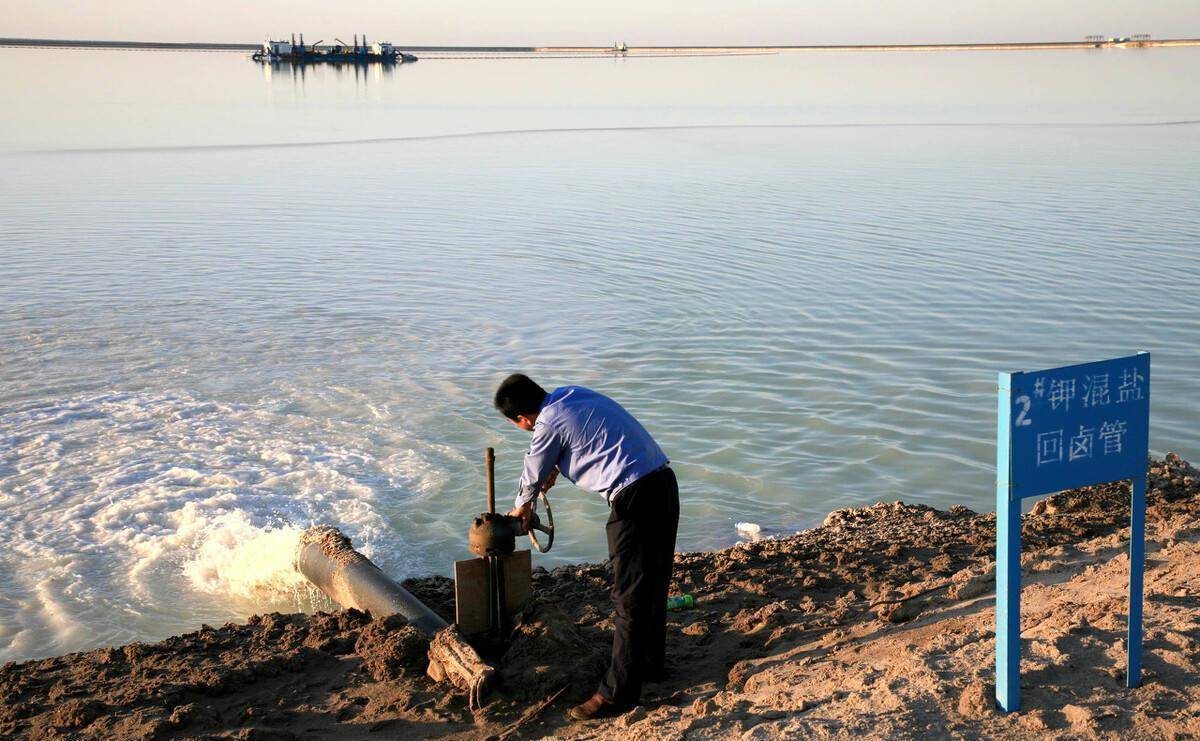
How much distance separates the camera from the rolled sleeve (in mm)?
5668

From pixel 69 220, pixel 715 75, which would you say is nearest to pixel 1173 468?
pixel 69 220

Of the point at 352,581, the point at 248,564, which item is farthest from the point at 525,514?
the point at 248,564

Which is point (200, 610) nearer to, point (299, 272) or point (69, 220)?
point (299, 272)

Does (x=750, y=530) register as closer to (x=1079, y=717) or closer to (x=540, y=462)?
(x=540, y=462)

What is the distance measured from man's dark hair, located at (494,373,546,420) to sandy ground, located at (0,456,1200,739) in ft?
3.96

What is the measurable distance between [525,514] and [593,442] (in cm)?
58

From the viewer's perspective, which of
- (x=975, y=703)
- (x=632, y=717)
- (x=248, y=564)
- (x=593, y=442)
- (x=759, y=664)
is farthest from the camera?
(x=248, y=564)

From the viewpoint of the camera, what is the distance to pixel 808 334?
46.7 ft

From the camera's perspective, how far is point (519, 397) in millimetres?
5664

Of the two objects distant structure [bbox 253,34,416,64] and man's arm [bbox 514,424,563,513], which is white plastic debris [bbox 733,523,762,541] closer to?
man's arm [bbox 514,424,563,513]

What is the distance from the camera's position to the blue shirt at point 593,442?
18.5ft

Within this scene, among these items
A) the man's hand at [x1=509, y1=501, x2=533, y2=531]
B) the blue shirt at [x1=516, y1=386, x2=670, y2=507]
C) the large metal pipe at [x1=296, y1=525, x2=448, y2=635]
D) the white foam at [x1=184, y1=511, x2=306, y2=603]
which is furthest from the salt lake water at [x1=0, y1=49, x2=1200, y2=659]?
the blue shirt at [x1=516, y1=386, x2=670, y2=507]

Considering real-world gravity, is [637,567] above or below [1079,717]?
above

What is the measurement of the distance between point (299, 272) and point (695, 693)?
13791mm
